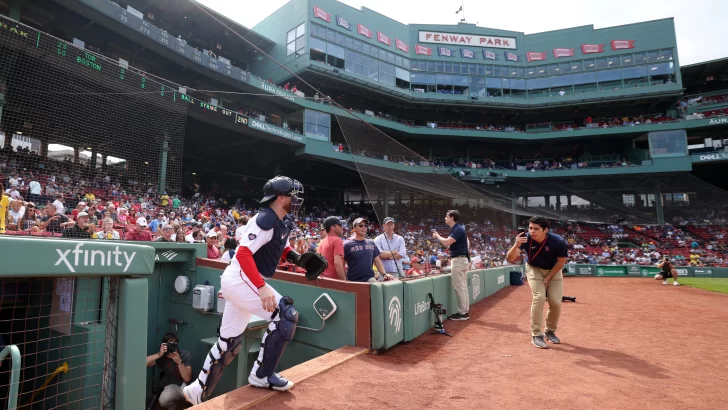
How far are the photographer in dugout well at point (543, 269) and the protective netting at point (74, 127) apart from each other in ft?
30.8

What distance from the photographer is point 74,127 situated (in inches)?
380

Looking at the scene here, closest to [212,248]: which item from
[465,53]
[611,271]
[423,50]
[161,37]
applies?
[161,37]

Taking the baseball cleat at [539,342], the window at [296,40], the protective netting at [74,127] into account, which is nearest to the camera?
the baseball cleat at [539,342]

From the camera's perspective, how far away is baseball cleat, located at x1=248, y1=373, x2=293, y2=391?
302 cm

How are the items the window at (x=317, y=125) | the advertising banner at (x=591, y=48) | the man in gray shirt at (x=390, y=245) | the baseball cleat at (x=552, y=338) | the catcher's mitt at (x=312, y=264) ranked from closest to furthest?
the catcher's mitt at (x=312, y=264) → the baseball cleat at (x=552, y=338) → the man in gray shirt at (x=390, y=245) → the window at (x=317, y=125) → the advertising banner at (x=591, y=48)

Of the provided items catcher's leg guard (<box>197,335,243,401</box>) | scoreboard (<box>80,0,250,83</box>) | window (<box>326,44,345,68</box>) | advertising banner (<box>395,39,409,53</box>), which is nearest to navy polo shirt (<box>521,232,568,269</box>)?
catcher's leg guard (<box>197,335,243,401</box>)

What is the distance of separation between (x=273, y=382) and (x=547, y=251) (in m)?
3.79

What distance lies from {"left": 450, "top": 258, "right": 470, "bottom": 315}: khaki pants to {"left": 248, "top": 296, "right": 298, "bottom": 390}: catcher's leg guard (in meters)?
4.29

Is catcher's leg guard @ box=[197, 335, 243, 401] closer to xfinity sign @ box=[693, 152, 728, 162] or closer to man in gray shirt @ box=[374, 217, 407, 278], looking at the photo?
man in gray shirt @ box=[374, 217, 407, 278]

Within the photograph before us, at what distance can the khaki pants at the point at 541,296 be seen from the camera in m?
4.89

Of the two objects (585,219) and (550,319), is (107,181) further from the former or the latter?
(585,219)

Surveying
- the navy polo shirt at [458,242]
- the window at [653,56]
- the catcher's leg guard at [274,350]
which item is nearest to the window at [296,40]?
the navy polo shirt at [458,242]

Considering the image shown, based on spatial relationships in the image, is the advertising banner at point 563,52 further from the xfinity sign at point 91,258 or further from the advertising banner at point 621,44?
the xfinity sign at point 91,258

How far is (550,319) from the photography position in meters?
5.11
